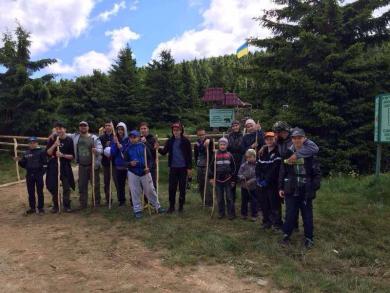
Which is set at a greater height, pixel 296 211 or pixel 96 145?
pixel 96 145

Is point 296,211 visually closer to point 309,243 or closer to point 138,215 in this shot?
point 309,243

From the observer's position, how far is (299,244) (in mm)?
6781

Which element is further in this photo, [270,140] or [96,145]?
[96,145]

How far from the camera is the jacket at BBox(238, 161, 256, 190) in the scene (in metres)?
8.23

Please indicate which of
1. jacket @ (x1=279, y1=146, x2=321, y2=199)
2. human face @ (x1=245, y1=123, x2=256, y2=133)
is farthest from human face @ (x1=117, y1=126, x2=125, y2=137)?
jacket @ (x1=279, y1=146, x2=321, y2=199)

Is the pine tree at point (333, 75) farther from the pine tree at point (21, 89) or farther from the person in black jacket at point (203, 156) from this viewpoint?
the pine tree at point (21, 89)

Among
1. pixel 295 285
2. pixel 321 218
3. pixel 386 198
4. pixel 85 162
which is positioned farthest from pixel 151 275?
pixel 386 198

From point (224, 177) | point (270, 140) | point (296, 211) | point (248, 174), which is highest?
point (270, 140)

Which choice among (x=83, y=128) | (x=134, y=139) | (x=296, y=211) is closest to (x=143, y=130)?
(x=134, y=139)

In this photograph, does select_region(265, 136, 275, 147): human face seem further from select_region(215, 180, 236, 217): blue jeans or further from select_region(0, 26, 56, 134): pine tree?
select_region(0, 26, 56, 134): pine tree

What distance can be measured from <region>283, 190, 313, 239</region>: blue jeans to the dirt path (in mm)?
1407

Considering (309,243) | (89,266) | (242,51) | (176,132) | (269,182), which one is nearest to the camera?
(89,266)

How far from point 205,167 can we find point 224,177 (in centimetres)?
97

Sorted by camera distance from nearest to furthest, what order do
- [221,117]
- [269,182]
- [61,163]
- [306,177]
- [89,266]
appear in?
1. [89,266]
2. [306,177]
3. [269,182]
4. [61,163]
5. [221,117]
